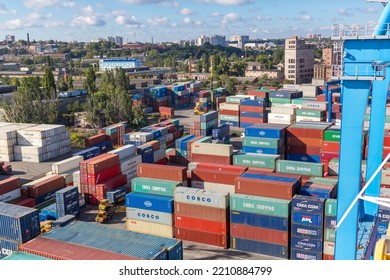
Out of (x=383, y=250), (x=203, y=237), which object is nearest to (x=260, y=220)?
(x=203, y=237)

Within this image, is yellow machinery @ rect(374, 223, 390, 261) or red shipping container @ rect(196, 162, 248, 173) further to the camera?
red shipping container @ rect(196, 162, 248, 173)

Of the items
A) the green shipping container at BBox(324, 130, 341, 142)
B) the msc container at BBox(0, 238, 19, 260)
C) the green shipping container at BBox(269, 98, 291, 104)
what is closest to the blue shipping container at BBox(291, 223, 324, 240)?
the msc container at BBox(0, 238, 19, 260)

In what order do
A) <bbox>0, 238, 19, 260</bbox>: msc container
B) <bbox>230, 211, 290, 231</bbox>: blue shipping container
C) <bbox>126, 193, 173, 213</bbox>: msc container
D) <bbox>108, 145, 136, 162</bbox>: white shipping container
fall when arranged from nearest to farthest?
<bbox>0, 238, 19, 260</bbox>: msc container
<bbox>230, 211, 290, 231</bbox>: blue shipping container
<bbox>126, 193, 173, 213</bbox>: msc container
<bbox>108, 145, 136, 162</bbox>: white shipping container

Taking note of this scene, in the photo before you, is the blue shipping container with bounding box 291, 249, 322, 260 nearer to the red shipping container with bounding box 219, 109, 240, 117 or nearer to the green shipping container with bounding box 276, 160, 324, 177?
the green shipping container with bounding box 276, 160, 324, 177

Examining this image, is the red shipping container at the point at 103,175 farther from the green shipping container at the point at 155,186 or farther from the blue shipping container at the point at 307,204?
the blue shipping container at the point at 307,204

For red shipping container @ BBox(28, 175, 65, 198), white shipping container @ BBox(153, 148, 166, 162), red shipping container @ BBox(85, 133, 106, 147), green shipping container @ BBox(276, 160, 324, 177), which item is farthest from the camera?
red shipping container @ BBox(85, 133, 106, 147)

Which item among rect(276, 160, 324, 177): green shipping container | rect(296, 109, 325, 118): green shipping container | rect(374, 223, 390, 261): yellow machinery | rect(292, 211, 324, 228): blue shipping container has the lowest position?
rect(292, 211, 324, 228): blue shipping container

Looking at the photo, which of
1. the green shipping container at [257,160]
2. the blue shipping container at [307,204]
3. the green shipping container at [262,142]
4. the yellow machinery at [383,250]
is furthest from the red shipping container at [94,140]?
the yellow machinery at [383,250]
